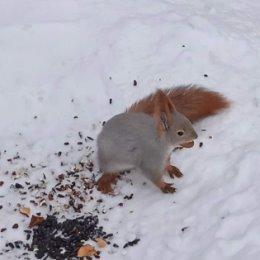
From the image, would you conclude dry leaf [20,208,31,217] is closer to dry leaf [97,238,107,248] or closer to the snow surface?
the snow surface

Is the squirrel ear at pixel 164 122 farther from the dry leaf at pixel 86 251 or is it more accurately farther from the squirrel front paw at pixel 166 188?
the dry leaf at pixel 86 251

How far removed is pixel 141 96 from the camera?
4227mm

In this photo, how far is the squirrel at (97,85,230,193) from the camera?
11.3ft

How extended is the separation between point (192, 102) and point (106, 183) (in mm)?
797

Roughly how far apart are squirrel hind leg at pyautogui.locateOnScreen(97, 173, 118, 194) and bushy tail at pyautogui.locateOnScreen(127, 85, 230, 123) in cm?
50

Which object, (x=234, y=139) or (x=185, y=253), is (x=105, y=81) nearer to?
(x=234, y=139)

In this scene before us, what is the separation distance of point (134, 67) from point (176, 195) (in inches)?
53.1

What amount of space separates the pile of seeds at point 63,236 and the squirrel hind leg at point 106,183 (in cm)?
23

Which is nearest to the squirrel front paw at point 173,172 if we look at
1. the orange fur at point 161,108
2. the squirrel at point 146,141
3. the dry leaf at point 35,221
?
the squirrel at point 146,141

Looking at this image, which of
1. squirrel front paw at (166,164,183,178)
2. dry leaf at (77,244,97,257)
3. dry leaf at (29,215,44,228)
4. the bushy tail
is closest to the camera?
dry leaf at (77,244,97,257)

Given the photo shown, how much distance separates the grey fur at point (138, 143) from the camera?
3471 millimetres

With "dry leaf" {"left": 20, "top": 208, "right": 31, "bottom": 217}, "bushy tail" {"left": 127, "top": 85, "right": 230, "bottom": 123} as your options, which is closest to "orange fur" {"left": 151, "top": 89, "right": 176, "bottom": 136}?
"bushy tail" {"left": 127, "top": 85, "right": 230, "bottom": 123}

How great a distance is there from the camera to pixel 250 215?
10.1 ft

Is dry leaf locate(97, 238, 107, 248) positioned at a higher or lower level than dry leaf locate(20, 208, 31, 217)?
higher
